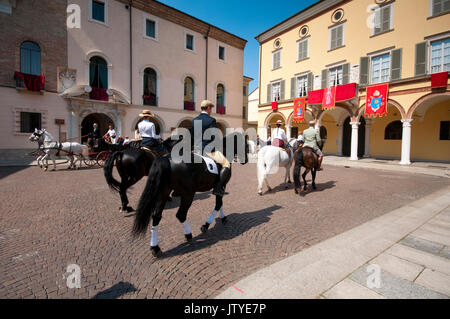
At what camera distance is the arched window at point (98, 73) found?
16.0 meters

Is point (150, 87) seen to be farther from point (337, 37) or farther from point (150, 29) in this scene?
point (337, 37)

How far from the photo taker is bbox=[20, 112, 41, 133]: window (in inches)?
542

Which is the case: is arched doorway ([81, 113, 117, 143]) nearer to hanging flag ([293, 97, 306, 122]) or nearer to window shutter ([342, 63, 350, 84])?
hanging flag ([293, 97, 306, 122])

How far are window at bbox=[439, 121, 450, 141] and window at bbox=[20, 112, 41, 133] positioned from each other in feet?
90.3

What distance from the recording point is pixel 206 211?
4.64m

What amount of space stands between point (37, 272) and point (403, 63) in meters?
19.6

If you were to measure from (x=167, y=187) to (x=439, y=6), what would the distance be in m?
19.1

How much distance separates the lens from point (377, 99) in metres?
14.6

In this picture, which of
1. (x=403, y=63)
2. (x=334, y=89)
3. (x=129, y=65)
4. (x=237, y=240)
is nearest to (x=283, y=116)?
(x=334, y=89)

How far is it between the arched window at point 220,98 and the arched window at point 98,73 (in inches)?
444

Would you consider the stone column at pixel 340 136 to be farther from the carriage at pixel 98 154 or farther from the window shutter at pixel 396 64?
the carriage at pixel 98 154

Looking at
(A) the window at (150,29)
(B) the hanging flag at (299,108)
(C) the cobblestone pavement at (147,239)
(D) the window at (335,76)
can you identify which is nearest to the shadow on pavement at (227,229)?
(C) the cobblestone pavement at (147,239)

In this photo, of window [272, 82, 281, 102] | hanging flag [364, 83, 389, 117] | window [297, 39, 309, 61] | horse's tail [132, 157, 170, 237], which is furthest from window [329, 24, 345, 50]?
horse's tail [132, 157, 170, 237]
